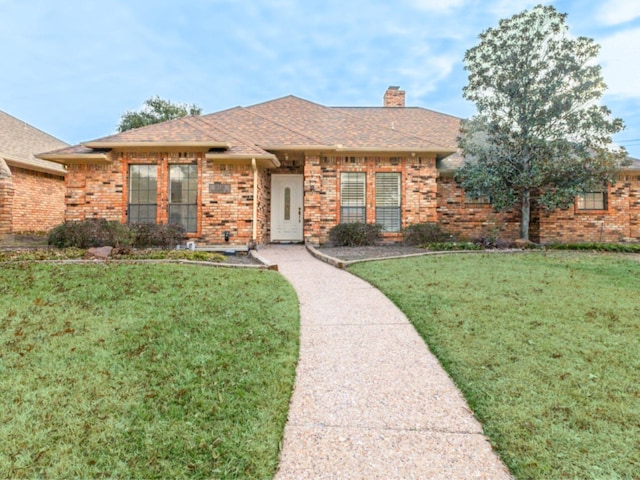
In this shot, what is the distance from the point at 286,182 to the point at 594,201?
10.9m

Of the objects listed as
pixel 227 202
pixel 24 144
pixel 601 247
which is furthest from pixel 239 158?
pixel 601 247

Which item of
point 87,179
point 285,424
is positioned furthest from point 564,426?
point 87,179

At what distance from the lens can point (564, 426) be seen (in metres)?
2.21

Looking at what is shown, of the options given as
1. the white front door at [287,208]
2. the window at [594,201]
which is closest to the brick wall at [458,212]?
the window at [594,201]

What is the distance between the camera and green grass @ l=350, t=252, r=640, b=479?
2.02m

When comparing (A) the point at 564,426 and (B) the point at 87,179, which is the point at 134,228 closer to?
(B) the point at 87,179

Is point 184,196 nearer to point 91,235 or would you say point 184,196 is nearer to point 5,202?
point 91,235

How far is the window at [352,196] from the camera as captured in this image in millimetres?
12203

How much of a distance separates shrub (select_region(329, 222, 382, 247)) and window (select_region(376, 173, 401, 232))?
2.39ft

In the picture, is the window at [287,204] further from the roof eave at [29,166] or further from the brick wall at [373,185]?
the roof eave at [29,166]

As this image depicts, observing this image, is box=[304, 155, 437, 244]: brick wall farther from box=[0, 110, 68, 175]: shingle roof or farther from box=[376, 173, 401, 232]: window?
box=[0, 110, 68, 175]: shingle roof

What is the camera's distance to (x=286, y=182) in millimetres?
12828

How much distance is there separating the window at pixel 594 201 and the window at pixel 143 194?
14.3 metres

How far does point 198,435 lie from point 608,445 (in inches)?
89.3
